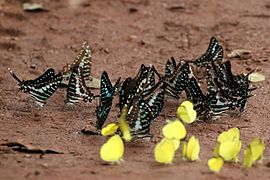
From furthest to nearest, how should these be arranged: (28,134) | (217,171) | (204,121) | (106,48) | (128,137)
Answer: (106,48), (204,121), (28,134), (128,137), (217,171)

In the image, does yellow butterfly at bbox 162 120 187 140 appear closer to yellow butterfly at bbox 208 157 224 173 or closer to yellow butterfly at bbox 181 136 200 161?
yellow butterfly at bbox 181 136 200 161

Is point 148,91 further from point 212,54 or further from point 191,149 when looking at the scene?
point 212,54

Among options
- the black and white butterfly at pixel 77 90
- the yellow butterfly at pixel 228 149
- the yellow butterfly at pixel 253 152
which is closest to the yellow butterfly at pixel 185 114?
the yellow butterfly at pixel 228 149

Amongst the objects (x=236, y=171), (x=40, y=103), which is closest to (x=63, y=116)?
(x=40, y=103)

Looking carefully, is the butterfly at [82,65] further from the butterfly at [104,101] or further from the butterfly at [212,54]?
the butterfly at [212,54]

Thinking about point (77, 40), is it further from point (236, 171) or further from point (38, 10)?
point (236, 171)
